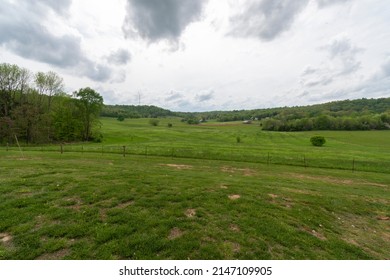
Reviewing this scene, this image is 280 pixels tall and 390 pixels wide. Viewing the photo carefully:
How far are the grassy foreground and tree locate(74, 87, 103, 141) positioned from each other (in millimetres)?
46154

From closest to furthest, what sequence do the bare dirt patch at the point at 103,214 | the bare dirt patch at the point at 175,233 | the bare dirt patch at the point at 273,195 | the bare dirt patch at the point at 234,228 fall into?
the bare dirt patch at the point at 175,233 → the bare dirt patch at the point at 234,228 → the bare dirt patch at the point at 103,214 → the bare dirt patch at the point at 273,195

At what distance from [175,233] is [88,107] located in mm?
55240

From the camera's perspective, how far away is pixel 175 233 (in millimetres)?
5410

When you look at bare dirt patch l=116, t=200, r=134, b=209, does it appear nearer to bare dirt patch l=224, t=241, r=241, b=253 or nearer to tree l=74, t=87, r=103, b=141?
bare dirt patch l=224, t=241, r=241, b=253

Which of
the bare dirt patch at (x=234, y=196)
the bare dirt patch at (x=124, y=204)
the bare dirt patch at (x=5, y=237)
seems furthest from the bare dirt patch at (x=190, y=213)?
the bare dirt patch at (x=5, y=237)

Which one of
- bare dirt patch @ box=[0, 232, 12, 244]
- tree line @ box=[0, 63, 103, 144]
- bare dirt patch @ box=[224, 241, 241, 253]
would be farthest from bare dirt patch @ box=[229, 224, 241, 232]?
tree line @ box=[0, 63, 103, 144]

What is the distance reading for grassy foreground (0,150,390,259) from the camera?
472 cm

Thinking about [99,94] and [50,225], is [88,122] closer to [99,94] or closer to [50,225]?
[99,94]

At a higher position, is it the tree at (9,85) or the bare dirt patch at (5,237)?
the tree at (9,85)

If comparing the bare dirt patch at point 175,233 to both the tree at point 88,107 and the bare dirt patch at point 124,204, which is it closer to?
the bare dirt patch at point 124,204

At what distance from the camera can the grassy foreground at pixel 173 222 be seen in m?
4.72

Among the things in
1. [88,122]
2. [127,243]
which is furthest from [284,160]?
[88,122]

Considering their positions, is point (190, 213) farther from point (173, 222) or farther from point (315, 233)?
point (315, 233)

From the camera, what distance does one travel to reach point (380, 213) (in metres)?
9.29
